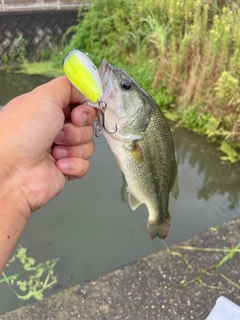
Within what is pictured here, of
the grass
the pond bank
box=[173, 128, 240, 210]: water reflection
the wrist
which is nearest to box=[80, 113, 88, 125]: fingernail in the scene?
the wrist

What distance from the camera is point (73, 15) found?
800cm

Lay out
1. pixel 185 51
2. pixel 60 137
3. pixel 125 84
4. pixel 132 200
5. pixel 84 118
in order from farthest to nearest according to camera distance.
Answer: pixel 185 51 < pixel 132 200 < pixel 60 137 < pixel 84 118 < pixel 125 84

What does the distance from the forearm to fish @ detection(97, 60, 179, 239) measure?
1.73 feet

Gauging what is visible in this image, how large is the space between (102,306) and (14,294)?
2.66 ft

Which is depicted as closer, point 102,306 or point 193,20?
point 102,306

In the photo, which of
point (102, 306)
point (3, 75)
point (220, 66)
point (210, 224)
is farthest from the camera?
point (3, 75)

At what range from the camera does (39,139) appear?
4.90 ft

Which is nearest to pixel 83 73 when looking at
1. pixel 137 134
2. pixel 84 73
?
pixel 84 73

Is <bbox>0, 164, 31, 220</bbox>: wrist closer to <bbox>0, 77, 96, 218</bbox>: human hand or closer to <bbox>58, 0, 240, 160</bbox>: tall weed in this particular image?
<bbox>0, 77, 96, 218</bbox>: human hand

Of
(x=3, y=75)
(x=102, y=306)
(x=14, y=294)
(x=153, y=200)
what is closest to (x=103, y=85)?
(x=153, y=200)

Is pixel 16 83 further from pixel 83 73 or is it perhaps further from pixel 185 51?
pixel 83 73

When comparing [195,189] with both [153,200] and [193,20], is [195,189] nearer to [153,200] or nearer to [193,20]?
[153,200]

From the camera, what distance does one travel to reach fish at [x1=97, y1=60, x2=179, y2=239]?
1.43 meters

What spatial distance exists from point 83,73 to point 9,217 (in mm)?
754
